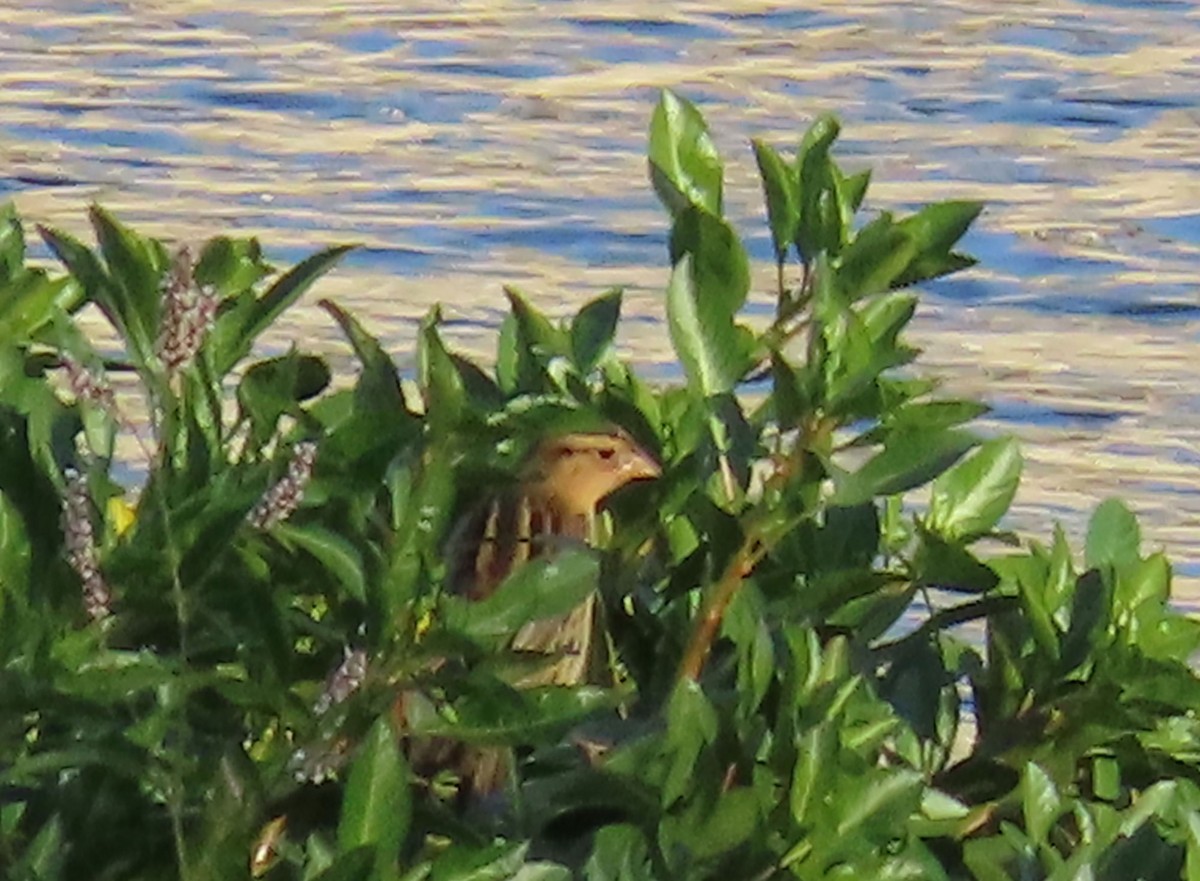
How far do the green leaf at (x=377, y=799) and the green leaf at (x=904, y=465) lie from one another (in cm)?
32

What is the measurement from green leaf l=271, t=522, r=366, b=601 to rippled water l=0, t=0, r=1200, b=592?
2161mm

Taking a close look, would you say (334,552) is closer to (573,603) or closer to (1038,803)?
(573,603)

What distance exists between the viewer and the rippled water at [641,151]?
13.5 ft

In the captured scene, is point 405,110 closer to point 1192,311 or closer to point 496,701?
point 1192,311

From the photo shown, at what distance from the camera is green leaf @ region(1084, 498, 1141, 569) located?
1.83m

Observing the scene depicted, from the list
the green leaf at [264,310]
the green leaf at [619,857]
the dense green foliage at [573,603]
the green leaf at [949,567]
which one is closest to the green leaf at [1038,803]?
the dense green foliage at [573,603]

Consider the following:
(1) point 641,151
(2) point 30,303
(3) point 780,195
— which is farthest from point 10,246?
(1) point 641,151

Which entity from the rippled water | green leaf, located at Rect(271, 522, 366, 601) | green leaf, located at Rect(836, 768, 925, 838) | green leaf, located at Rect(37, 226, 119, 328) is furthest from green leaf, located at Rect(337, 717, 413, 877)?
the rippled water

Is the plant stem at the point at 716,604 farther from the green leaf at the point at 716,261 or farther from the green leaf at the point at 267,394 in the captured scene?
the green leaf at the point at 267,394

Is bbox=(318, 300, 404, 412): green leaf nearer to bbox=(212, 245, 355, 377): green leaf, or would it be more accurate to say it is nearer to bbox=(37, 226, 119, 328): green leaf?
bbox=(212, 245, 355, 377): green leaf

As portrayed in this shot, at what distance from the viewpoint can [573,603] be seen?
140 centimetres

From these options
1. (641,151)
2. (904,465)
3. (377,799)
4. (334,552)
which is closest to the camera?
(377,799)

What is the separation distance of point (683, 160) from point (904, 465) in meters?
0.25

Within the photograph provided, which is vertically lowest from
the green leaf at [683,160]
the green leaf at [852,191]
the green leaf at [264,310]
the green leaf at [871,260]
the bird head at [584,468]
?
the bird head at [584,468]
